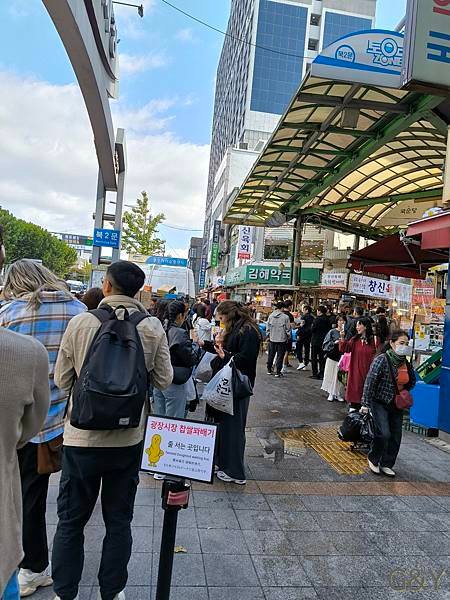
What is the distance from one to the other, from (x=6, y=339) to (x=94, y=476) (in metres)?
1.29

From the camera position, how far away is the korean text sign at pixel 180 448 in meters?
2.20

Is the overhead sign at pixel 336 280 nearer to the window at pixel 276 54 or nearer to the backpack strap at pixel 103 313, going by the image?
the backpack strap at pixel 103 313

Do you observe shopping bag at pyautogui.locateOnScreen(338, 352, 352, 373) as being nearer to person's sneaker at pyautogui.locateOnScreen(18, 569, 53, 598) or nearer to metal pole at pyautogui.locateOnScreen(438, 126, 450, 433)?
metal pole at pyautogui.locateOnScreen(438, 126, 450, 433)

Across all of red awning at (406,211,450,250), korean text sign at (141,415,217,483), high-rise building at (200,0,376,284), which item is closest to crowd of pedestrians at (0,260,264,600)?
korean text sign at (141,415,217,483)

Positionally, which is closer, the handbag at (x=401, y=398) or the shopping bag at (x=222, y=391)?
the shopping bag at (x=222, y=391)

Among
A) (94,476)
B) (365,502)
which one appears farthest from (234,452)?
(94,476)

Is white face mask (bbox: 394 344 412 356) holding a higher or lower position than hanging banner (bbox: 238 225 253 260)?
lower

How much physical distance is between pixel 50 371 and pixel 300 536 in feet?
7.61

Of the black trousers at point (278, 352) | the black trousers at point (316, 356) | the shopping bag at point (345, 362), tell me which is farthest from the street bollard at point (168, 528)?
the black trousers at point (316, 356)

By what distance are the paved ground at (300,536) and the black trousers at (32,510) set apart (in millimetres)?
193

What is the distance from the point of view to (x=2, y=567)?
134 centimetres

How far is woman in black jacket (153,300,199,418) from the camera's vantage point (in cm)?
427

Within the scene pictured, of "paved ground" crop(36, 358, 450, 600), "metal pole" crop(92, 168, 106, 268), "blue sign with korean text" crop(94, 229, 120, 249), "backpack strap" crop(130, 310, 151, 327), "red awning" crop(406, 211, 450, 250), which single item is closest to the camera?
"backpack strap" crop(130, 310, 151, 327)

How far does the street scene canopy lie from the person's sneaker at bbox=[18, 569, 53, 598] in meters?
7.35
